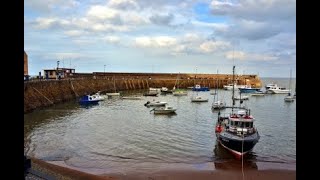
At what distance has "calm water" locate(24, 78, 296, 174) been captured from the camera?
99.5ft

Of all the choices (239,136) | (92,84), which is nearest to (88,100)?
(92,84)

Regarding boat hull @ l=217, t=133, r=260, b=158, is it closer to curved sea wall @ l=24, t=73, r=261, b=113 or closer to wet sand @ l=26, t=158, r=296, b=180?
wet sand @ l=26, t=158, r=296, b=180

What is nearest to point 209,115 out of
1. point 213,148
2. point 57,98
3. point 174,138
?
point 174,138

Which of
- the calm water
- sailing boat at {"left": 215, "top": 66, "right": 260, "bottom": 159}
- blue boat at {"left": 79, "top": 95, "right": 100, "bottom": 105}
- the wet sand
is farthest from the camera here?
blue boat at {"left": 79, "top": 95, "right": 100, "bottom": 105}

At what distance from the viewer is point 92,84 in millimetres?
115312

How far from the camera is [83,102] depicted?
79875 mm

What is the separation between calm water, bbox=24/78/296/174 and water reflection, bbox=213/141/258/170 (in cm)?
2

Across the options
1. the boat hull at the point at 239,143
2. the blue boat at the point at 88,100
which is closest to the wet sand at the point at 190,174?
the boat hull at the point at 239,143

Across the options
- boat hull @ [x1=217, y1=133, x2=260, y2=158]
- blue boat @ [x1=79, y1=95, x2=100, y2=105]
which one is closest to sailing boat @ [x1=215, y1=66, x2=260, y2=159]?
boat hull @ [x1=217, y1=133, x2=260, y2=158]

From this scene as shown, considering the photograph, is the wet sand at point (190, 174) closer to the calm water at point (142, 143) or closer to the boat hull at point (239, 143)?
the calm water at point (142, 143)
